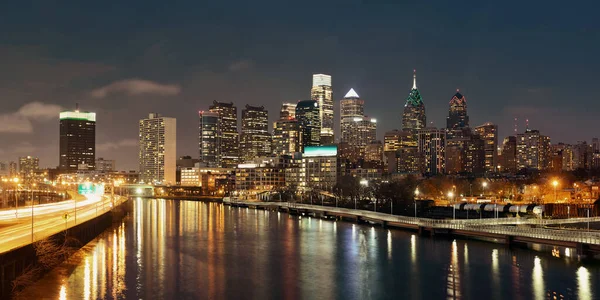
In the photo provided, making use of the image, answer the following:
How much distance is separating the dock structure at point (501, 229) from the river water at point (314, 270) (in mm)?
1862

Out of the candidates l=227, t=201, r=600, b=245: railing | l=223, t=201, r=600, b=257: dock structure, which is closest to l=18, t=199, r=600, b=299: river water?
l=223, t=201, r=600, b=257: dock structure

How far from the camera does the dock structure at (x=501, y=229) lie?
58562 millimetres

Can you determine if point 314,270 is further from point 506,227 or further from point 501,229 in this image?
point 506,227

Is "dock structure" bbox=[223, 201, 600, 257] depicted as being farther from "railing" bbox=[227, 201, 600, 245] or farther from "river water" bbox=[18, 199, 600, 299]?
"river water" bbox=[18, 199, 600, 299]

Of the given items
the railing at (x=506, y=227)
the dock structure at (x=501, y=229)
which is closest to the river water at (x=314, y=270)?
the dock structure at (x=501, y=229)

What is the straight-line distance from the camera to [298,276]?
53.2 metres

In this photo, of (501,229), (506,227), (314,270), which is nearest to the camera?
(314,270)

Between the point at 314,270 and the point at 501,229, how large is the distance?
26839 millimetres

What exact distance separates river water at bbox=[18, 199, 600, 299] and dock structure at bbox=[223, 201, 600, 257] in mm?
1862

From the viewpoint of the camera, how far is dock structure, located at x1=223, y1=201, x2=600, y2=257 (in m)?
58.6

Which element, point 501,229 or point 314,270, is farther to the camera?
point 501,229

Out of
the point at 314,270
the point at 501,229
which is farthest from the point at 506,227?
the point at 314,270

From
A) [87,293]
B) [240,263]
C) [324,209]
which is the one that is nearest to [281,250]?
[240,263]

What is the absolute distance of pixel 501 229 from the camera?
6912 centimetres
